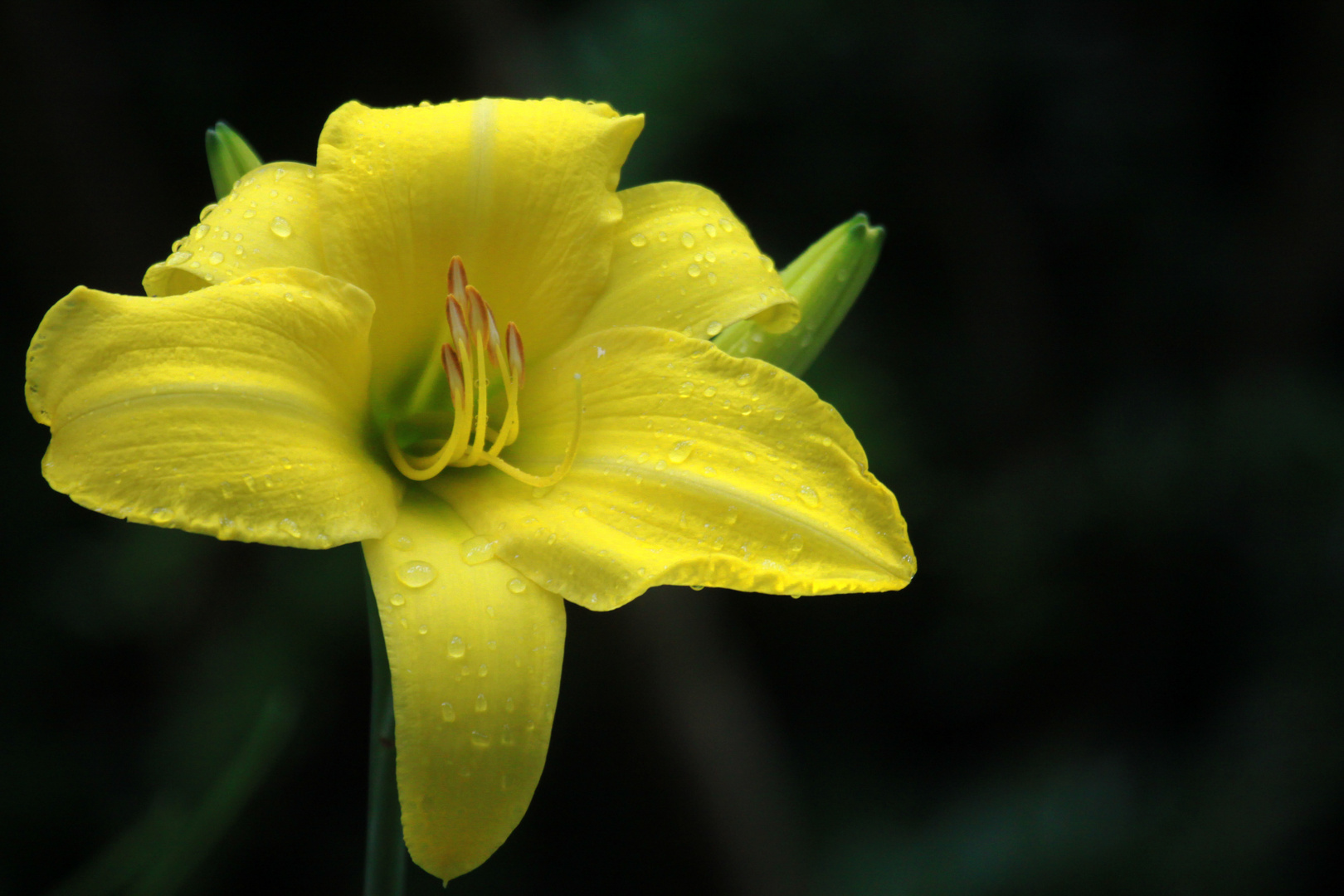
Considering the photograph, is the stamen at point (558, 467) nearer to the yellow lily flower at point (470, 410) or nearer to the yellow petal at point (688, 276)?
the yellow lily flower at point (470, 410)

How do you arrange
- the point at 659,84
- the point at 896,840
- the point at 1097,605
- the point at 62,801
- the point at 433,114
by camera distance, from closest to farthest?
1. the point at 433,114
2. the point at 62,801
3. the point at 659,84
4. the point at 896,840
5. the point at 1097,605

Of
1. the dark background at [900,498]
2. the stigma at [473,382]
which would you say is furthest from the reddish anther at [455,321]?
the dark background at [900,498]

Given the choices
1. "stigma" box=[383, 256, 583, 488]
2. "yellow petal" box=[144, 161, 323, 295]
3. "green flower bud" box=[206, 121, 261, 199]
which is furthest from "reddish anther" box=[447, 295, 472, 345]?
"green flower bud" box=[206, 121, 261, 199]

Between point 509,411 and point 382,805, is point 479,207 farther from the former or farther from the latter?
point 382,805

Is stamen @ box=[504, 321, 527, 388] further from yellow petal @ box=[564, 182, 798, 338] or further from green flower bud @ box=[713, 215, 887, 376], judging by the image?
green flower bud @ box=[713, 215, 887, 376]

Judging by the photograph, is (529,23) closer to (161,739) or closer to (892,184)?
(892,184)

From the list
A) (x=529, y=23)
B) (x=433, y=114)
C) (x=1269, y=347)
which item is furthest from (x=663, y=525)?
(x=1269, y=347)
